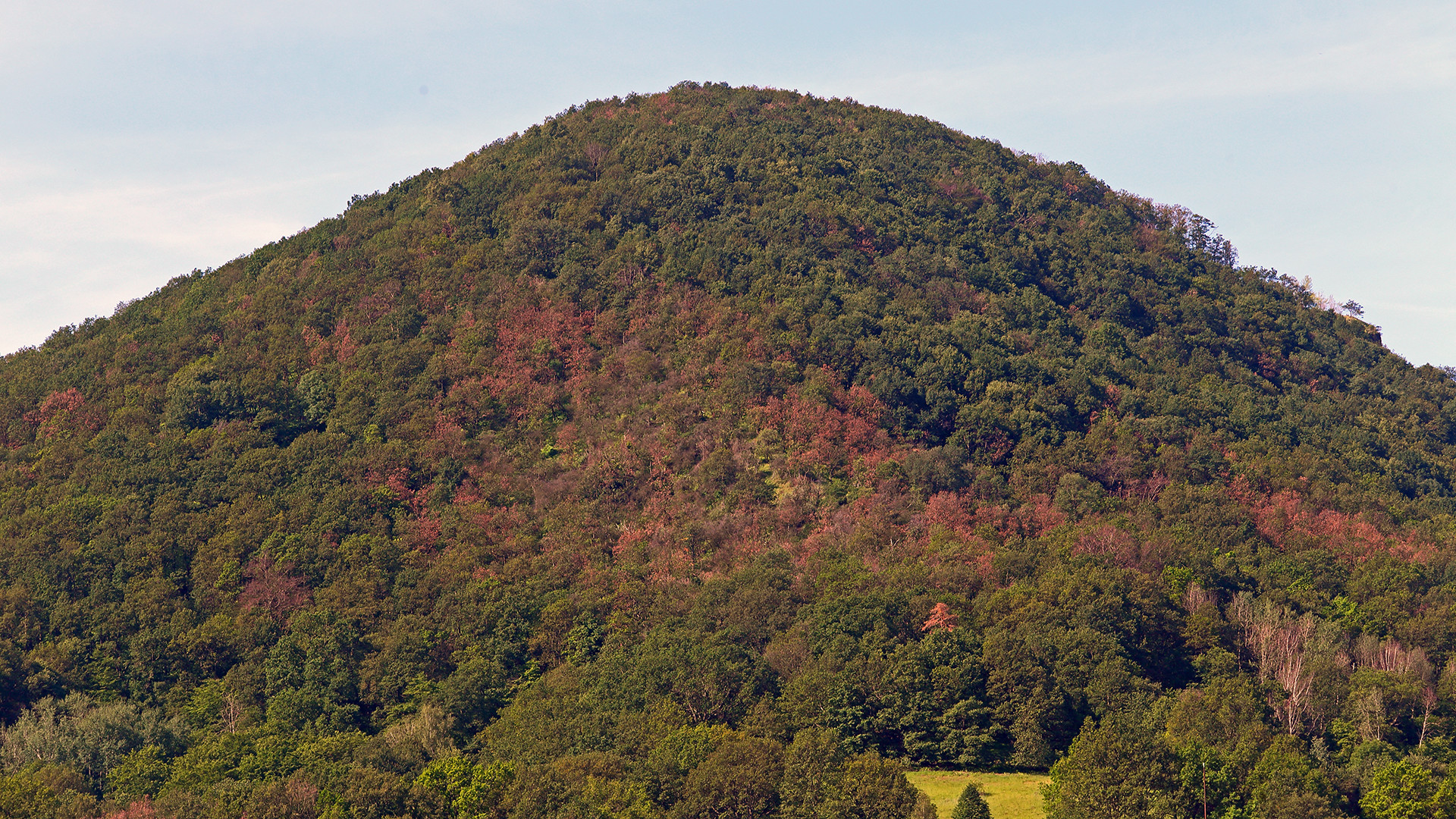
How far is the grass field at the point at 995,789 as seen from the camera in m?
57.6

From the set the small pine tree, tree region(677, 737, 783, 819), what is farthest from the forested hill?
the small pine tree

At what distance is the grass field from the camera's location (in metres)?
57.6

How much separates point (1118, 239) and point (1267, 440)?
120 ft

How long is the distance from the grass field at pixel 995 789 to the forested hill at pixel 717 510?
1.56m

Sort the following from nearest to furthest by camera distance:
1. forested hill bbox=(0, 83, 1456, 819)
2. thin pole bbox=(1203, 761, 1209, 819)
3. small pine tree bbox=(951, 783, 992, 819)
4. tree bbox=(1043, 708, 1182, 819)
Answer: tree bbox=(1043, 708, 1182, 819) → small pine tree bbox=(951, 783, 992, 819) → thin pole bbox=(1203, 761, 1209, 819) → forested hill bbox=(0, 83, 1456, 819)

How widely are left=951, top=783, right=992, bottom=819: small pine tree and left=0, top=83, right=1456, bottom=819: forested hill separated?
225 centimetres

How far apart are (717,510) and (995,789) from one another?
1290 inches

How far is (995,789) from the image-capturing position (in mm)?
61312

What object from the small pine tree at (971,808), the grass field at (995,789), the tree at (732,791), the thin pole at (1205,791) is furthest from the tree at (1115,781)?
the tree at (732,791)

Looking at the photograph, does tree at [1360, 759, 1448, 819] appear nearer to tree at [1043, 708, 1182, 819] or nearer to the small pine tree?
tree at [1043, 708, 1182, 819]

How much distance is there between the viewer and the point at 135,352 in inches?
4225

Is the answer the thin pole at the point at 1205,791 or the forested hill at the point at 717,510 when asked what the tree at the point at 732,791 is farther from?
the thin pole at the point at 1205,791

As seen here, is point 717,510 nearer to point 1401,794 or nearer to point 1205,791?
point 1205,791

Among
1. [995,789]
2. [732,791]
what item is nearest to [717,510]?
[995,789]
